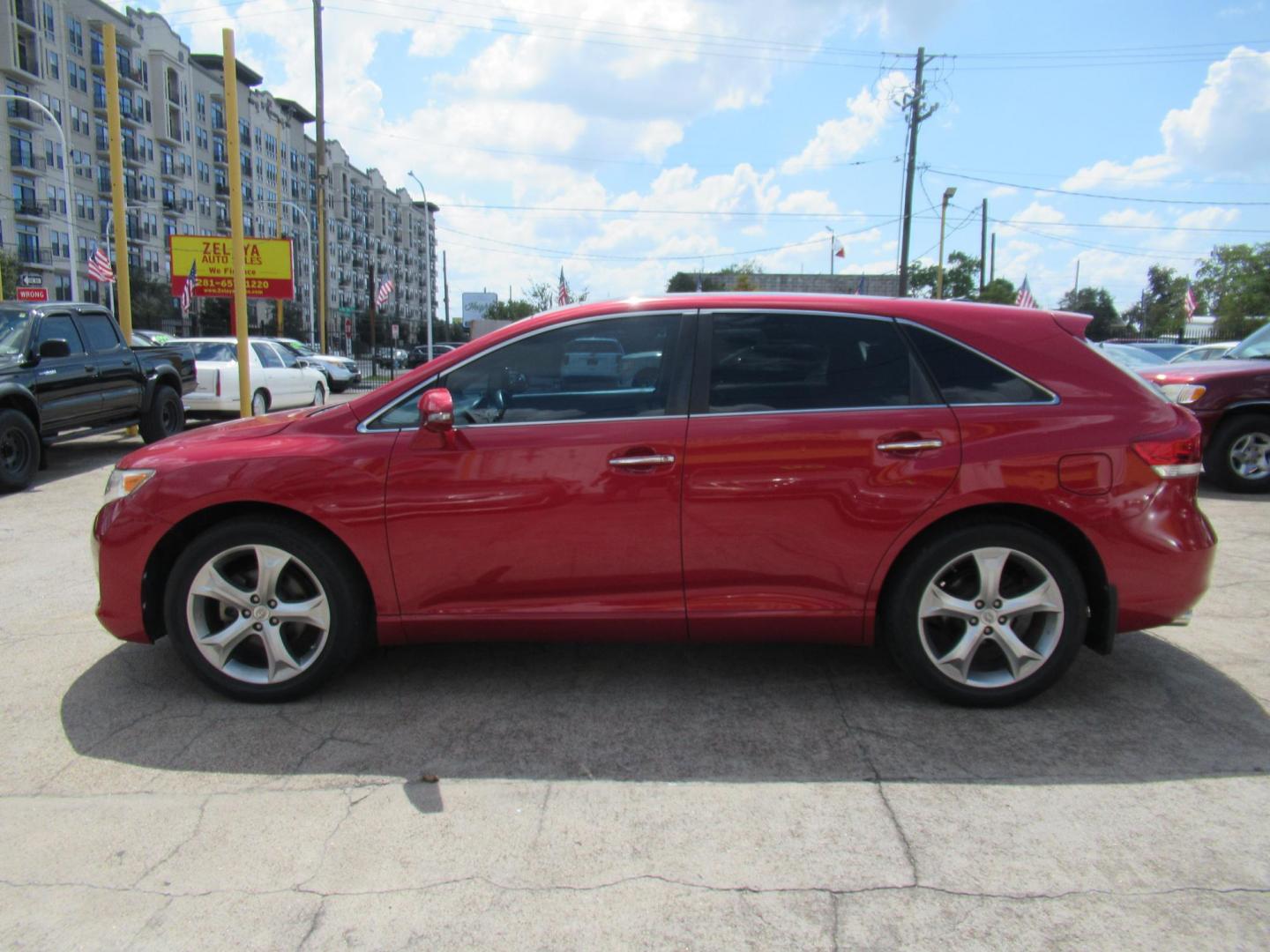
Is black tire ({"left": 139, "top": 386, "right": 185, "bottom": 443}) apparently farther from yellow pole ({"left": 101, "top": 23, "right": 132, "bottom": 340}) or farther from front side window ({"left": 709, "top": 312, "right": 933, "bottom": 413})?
front side window ({"left": 709, "top": 312, "right": 933, "bottom": 413})

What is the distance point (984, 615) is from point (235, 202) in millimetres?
9318

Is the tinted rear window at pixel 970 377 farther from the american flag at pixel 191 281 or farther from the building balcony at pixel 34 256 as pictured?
the building balcony at pixel 34 256

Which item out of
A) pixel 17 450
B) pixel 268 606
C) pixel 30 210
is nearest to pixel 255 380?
pixel 17 450

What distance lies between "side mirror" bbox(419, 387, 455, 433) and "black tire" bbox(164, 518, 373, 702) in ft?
2.22

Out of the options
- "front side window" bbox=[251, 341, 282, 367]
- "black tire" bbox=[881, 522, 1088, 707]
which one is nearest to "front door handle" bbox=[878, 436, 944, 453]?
"black tire" bbox=[881, 522, 1088, 707]

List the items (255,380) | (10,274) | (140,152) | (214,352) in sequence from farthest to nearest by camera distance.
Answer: (140,152)
(10,274)
(214,352)
(255,380)

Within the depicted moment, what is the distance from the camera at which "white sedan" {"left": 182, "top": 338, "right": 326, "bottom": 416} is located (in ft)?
44.5

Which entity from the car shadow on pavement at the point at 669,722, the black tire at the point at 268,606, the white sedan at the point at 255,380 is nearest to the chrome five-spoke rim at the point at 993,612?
the car shadow on pavement at the point at 669,722

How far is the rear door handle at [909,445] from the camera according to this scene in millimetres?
3336

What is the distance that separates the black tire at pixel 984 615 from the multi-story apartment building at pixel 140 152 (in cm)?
3821

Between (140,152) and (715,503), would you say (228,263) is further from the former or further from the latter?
(140,152)

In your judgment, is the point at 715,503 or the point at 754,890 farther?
the point at 715,503

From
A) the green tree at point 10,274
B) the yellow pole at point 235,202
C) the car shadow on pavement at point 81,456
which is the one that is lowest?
the car shadow on pavement at point 81,456

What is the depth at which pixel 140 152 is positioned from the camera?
65688 mm
